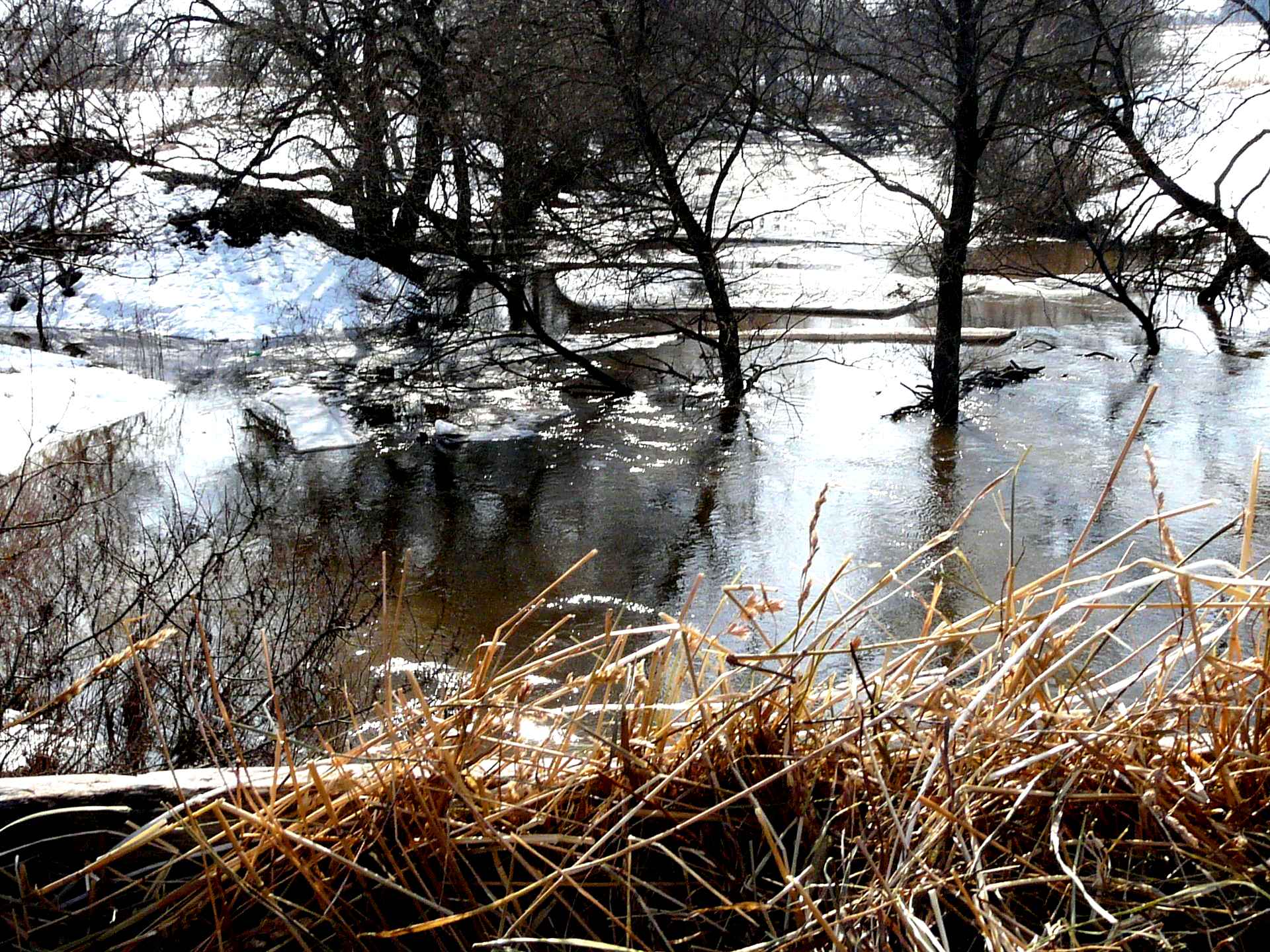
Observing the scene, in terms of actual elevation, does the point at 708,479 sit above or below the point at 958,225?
below

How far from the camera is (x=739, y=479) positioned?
1059cm

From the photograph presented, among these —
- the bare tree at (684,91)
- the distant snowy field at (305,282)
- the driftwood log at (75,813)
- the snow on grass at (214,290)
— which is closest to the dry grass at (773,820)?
the driftwood log at (75,813)

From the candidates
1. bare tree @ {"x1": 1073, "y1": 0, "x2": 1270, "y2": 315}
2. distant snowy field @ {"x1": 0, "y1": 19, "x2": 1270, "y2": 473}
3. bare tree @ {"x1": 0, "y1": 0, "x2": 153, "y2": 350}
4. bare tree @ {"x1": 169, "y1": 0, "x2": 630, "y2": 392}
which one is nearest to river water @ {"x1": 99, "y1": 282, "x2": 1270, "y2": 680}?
distant snowy field @ {"x1": 0, "y1": 19, "x2": 1270, "y2": 473}

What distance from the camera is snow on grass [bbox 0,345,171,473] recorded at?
12.0 m

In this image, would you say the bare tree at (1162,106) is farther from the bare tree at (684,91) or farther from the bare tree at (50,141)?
the bare tree at (50,141)

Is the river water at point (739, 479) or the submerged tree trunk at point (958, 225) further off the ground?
the submerged tree trunk at point (958, 225)

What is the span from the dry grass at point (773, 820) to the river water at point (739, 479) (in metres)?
5.47

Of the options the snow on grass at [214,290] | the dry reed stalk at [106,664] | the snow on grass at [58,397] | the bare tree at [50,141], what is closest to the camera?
the dry reed stalk at [106,664]

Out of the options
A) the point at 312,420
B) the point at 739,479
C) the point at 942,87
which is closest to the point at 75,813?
the point at 739,479

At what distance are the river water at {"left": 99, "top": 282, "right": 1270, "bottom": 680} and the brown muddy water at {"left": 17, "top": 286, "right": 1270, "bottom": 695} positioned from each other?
0.03 m

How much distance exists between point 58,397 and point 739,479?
8212 mm

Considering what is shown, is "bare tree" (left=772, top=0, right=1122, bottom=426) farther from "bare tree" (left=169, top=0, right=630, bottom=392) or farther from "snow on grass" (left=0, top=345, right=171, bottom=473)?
"snow on grass" (left=0, top=345, right=171, bottom=473)

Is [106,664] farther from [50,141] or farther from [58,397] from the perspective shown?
[58,397]

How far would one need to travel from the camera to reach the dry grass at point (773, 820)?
48.9 inches
